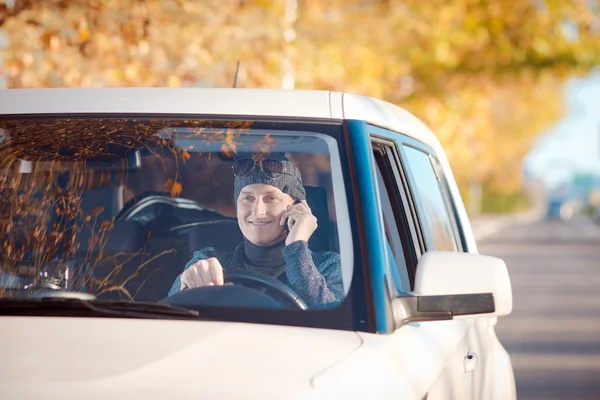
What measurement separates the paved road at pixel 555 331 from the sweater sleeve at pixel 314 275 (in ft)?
17.4

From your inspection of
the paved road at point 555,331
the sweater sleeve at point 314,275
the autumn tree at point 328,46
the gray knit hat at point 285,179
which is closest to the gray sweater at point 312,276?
the sweater sleeve at point 314,275

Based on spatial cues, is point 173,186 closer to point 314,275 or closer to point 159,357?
point 314,275

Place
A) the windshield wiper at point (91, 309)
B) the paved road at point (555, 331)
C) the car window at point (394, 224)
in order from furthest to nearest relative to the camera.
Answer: the paved road at point (555, 331) < the car window at point (394, 224) < the windshield wiper at point (91, 309)

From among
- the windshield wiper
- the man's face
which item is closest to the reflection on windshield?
the man's face

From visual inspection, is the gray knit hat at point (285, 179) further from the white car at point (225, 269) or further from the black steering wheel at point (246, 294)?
the black steering wheel at point (246, 294)

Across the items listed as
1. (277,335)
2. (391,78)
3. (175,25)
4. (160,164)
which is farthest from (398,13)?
(277,335)

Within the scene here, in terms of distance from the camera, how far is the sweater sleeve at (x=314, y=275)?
3.23 m

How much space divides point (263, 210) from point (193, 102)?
0.56m

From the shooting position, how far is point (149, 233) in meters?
4.04

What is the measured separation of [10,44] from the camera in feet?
32.8

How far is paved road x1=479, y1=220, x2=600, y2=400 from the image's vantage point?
29.6 feet

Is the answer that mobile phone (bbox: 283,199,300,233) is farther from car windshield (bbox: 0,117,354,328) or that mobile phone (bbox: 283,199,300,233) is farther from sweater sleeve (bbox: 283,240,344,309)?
sweater sleeve (bbox: 283,240,344,309)

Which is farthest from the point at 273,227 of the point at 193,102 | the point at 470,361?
the point at 470,361

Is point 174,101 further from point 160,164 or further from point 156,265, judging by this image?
point 160,164
